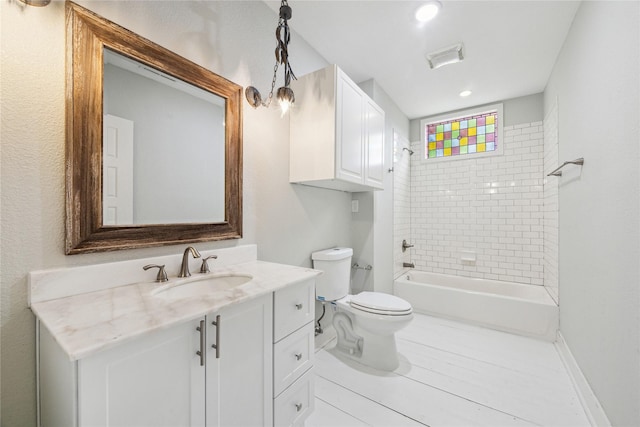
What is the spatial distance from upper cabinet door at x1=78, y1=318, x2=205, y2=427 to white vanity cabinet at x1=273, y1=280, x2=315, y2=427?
1.21 ft

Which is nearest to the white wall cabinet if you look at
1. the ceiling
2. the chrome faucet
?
the chrome faucet

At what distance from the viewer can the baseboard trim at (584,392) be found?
4.48 ft

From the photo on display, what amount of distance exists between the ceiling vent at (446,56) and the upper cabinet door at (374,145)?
2.06 ft

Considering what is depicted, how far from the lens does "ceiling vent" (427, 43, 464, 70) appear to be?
7.29 feet

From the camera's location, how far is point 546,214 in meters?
2.87

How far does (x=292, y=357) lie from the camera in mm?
1247

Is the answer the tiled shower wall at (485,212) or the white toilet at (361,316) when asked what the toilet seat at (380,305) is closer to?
the white toilet at (361,316)

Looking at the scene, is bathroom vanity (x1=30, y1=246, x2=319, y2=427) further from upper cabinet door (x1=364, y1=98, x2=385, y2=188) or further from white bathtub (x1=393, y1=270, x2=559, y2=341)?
white bathtub (x1=393, y1=270, x2=559, y2=341)

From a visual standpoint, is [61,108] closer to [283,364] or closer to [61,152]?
[61,152]

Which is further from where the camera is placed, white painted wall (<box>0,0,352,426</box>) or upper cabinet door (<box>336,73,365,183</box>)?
upper cabinet door (<box>336,73,365,183</box>)

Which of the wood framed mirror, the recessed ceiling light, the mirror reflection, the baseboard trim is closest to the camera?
the wood framed mirror

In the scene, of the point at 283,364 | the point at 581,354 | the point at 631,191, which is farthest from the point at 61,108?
the point at 581,354

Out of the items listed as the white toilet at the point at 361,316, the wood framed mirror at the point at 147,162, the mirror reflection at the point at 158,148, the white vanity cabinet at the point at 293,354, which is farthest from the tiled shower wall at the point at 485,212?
the mirror reflection at the point at 158,148

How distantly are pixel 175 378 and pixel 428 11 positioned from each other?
2427mm
